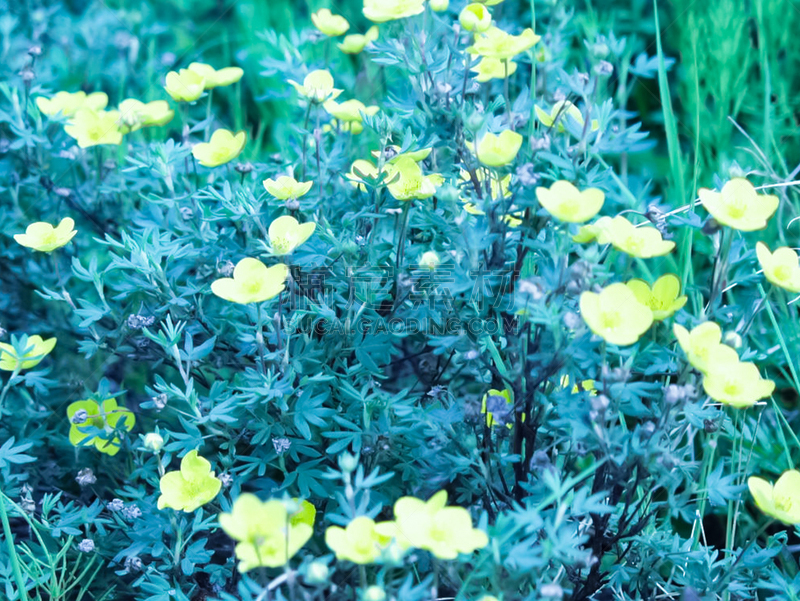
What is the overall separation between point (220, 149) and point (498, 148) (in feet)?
2.94

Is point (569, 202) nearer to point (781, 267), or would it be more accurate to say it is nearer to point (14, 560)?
point (781, 267)

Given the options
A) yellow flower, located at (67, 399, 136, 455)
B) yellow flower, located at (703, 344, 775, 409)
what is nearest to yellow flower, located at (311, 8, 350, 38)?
yellow flower, located at (67, 399, 136, 455)

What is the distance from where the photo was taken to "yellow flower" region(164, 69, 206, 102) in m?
2.24

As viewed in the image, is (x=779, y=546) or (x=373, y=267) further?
(x=373, y=267)

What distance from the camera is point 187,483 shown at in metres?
1.78

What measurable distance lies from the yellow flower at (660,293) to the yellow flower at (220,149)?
3.73 feet

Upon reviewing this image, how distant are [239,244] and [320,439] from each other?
61 centimetres

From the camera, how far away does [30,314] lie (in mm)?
2557

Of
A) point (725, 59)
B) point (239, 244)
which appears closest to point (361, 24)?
point (725, 59)

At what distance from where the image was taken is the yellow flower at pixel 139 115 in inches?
91.9

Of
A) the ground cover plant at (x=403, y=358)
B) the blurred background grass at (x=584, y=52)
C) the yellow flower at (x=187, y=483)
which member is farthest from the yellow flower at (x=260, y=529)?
the blurred background grass at (x=584, y=52)

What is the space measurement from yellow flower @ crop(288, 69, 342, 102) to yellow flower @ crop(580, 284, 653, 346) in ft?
3.41

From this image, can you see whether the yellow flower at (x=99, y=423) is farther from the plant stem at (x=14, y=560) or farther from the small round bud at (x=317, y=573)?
the small round bud at (x=317, y=573)

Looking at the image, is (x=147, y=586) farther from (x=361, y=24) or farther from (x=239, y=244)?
(x=361, y=24)
